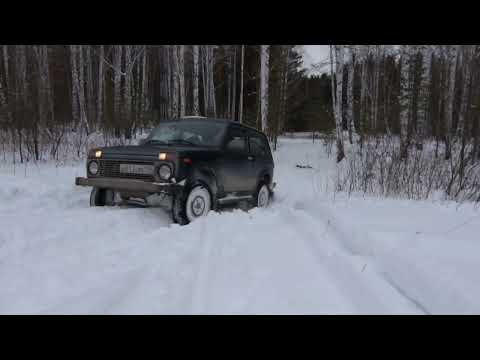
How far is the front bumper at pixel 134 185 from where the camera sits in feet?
15.8

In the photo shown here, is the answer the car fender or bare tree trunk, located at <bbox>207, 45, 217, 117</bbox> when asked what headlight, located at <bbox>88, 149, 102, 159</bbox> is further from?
bare tree trunk, located at <bbox>207, 45, 217, 117</bbox>

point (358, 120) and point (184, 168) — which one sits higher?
point (358, 120)

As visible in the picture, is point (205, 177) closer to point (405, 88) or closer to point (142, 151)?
→ point (142, 151)

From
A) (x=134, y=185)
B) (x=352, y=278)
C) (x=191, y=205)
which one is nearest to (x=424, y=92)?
(x=191, y=205)

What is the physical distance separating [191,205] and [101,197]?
5.39 feet

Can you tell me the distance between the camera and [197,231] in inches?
173

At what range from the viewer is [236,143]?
6.47 metres

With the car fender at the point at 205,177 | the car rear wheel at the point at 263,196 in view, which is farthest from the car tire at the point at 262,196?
the car fender at the point at 205,177

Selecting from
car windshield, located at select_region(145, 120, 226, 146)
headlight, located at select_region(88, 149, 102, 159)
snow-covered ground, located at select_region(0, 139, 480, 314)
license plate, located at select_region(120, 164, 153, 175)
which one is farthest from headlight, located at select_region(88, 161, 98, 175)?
car windshield, located at select_region(145, 120, 226, 146)

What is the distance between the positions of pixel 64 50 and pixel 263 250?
29385 mm
